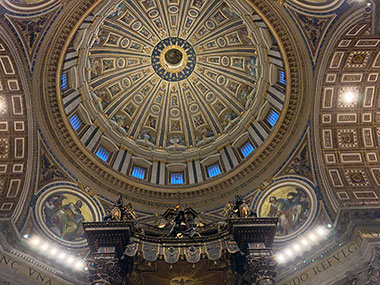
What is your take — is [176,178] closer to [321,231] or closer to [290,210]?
[290,210]

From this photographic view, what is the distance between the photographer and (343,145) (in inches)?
722

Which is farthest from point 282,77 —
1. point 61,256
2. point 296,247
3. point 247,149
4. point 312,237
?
point 61,256

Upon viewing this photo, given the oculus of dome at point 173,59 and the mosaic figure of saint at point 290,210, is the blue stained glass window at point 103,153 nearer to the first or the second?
the oculus of dome at point 173,59

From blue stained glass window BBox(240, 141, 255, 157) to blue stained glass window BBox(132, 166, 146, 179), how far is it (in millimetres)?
6492

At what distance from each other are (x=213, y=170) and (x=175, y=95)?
893cm

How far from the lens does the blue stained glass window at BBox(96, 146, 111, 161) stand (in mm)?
21681

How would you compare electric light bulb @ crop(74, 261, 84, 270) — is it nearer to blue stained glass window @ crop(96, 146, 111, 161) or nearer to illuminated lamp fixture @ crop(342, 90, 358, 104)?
blue stained glass window @ crop(96, 146, 111, 161)

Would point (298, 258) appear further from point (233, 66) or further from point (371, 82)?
point (233, 66)

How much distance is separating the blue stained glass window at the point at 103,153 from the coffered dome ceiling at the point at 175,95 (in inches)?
5.6

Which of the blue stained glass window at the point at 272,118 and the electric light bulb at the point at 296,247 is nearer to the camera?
the electric light bulb at the point at 296,247

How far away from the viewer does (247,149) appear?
22.3m

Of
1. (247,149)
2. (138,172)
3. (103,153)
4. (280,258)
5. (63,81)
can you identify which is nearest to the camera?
(280,258)

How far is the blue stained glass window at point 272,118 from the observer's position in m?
20.9

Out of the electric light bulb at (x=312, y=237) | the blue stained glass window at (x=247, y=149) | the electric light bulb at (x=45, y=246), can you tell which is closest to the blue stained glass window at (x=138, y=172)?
the blue stained glass window at (x=247, y=149)
